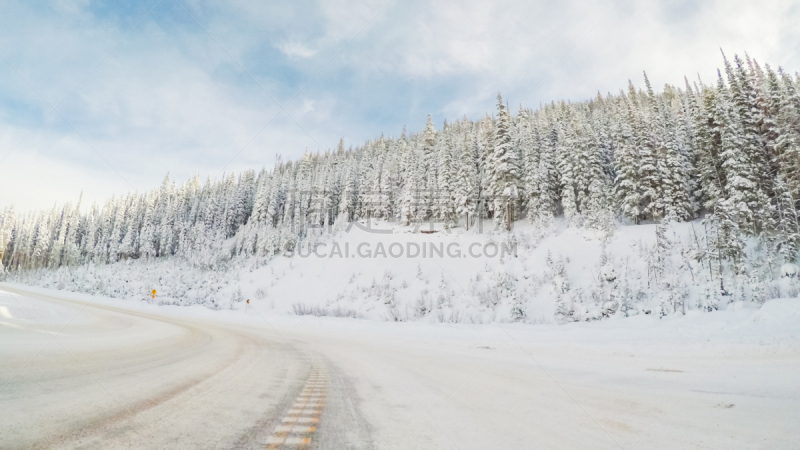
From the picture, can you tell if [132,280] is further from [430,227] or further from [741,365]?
[741,365]

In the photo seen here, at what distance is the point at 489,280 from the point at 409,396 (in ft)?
63.5

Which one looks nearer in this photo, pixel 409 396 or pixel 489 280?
pixel 409 396

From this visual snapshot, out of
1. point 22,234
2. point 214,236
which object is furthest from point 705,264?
point 22,234

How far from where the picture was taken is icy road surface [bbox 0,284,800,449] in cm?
245

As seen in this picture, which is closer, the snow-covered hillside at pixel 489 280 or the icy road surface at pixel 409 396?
the icy road surface at pixel 409 396

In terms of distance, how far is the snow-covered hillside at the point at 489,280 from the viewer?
→ 14109 millimetres

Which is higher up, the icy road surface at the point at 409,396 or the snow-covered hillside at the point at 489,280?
the snow-covered hillside at the point at 489,280

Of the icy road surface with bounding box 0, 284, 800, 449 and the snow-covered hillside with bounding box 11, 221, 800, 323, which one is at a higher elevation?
the snow-covered hillside with bounding box 11, 221, 800, 323

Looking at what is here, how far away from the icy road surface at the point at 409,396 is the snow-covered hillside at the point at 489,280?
23.7 ft

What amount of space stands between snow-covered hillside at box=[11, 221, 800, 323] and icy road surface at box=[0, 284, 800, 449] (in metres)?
7.22

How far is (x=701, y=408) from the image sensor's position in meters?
3.52

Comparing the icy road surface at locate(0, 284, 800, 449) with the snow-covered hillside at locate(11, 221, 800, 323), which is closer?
the icy road surface at locate(0, 284, 800, 449)

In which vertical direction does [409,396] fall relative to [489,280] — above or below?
below

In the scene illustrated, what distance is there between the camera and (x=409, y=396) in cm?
404
